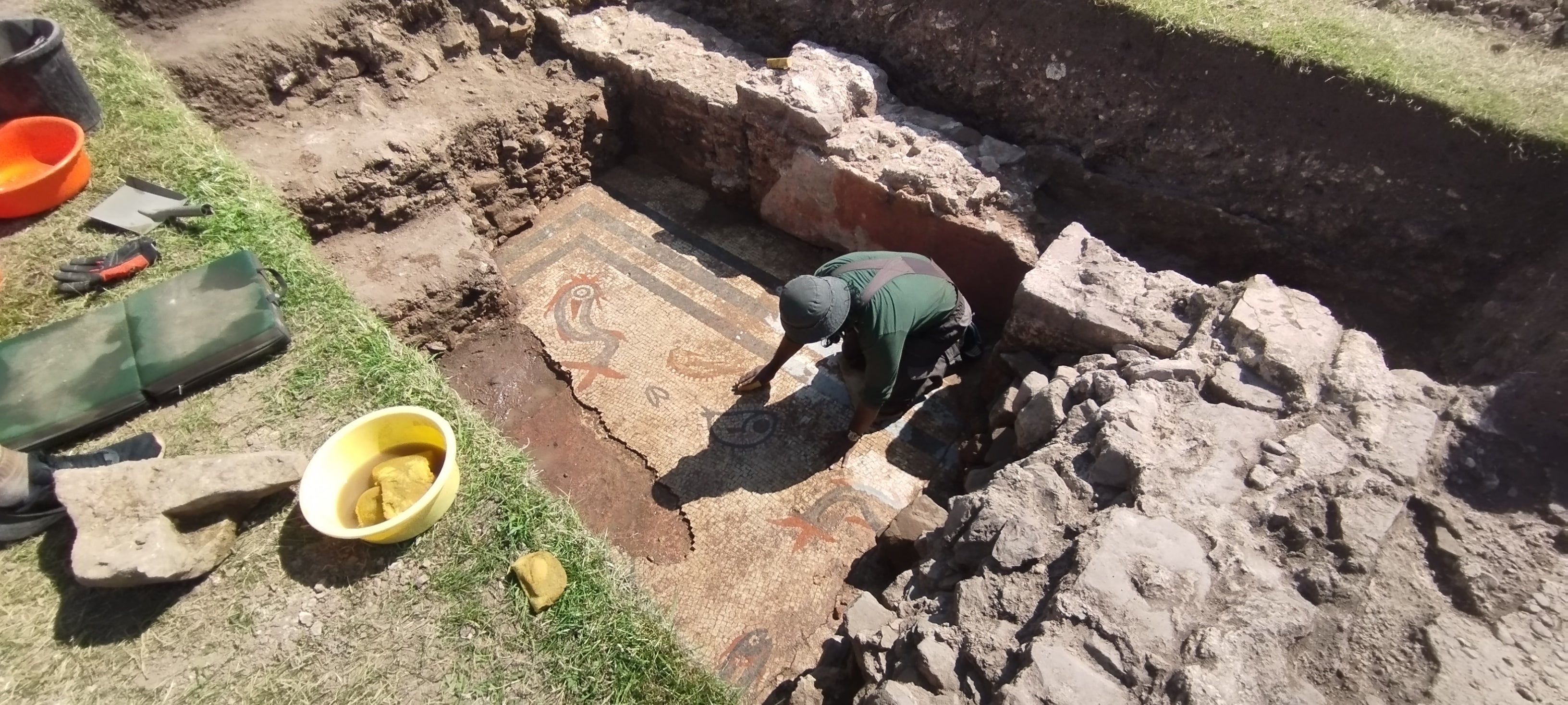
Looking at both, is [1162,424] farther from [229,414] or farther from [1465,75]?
[229,414]

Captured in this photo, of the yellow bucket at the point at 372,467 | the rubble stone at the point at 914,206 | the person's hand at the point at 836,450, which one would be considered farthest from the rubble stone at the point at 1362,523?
the yellow bucket at the point at 372,467

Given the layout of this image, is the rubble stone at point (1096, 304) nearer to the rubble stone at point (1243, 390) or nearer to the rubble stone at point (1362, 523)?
the rubble stone at point (1243, 390)

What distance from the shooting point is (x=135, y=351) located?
136 inches

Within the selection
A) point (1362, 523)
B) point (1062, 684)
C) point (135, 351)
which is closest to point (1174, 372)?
point (1362, 523)

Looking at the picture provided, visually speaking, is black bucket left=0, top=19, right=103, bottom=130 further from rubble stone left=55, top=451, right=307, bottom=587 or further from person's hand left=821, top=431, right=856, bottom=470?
person's hand left=821, top=431, right=856, bottom=470

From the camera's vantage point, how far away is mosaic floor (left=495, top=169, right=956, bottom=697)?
13.6 ft

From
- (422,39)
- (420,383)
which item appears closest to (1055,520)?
(420,383)

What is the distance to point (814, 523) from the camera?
445 centimetres

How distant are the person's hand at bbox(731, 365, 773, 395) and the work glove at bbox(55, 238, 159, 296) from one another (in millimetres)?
3308

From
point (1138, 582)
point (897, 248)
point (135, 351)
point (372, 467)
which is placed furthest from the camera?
point (897, 248)

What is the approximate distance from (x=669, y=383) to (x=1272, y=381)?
3.49 metres

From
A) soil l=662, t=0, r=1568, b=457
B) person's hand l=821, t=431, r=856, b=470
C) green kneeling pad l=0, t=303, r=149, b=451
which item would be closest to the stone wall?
soil l=662, t=0, r=1568, b=457

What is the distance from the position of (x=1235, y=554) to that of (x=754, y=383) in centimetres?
292

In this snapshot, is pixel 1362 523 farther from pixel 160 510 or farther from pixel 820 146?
pixel 160 510
